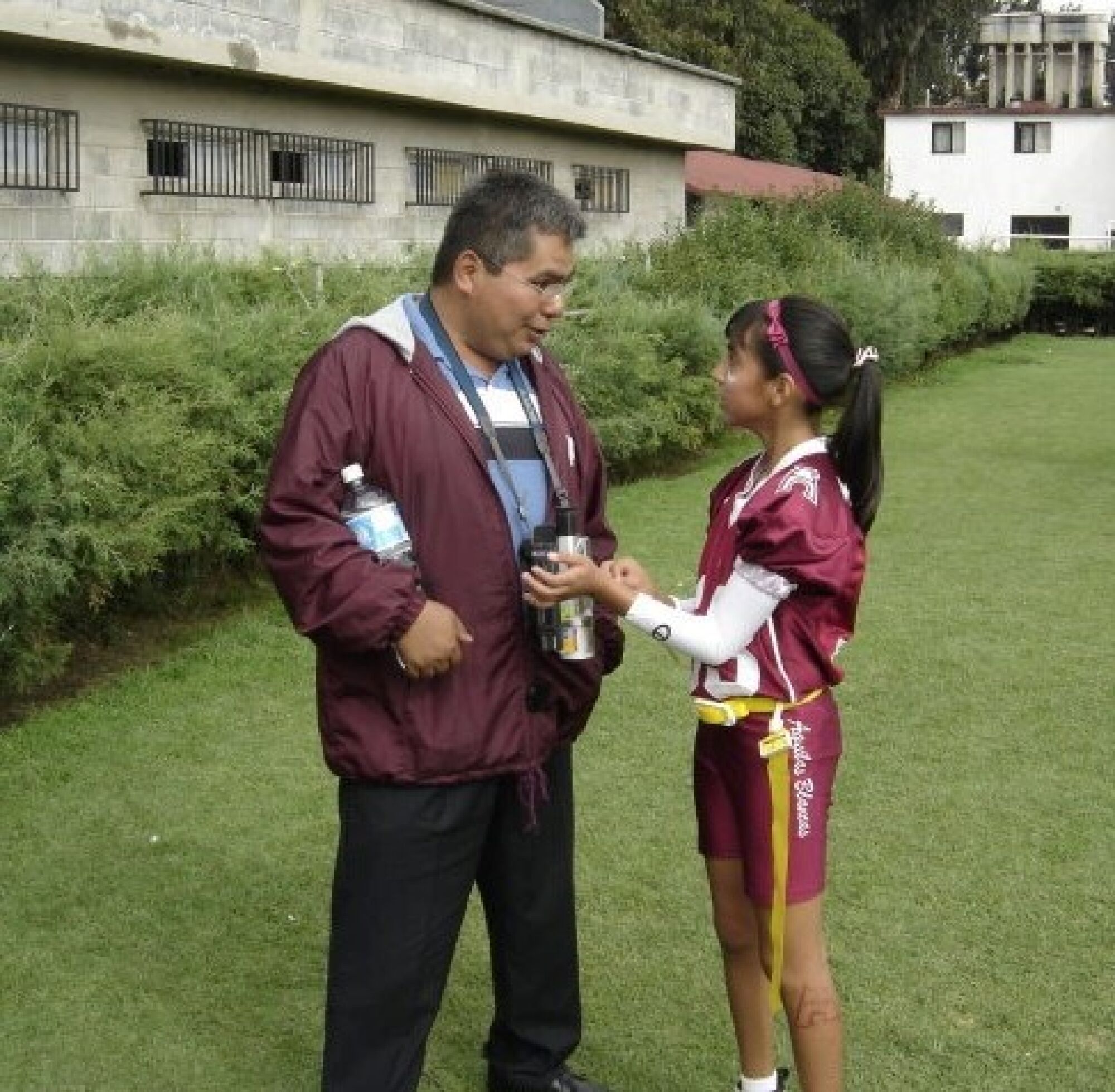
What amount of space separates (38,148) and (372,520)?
1121 centimetres

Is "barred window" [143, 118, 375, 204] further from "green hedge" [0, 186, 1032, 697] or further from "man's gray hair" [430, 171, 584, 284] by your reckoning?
"man's gray hair" [430, 171, 584, 284]

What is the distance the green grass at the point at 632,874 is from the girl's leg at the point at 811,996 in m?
0.61

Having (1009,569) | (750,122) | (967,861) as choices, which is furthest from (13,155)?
(750,122)

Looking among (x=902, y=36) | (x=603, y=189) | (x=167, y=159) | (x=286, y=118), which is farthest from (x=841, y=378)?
(x=902, y=36)

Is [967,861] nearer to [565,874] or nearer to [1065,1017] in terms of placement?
[1065,1017]

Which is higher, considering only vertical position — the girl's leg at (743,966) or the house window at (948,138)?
the house window at (948,138)

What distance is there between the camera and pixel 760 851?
311 cm

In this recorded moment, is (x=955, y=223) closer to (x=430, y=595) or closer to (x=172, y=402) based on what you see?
(x=172, y=402)

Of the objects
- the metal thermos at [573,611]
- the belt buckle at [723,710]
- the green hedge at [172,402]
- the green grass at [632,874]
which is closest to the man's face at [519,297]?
the metal thermos at [573,611]

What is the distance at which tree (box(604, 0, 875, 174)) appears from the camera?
37.1 meters

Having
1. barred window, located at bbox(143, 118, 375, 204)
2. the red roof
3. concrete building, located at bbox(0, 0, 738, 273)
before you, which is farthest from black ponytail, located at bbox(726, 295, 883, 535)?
the red roof

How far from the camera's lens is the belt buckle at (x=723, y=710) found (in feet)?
10.2

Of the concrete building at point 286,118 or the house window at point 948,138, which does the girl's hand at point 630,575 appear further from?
the house window at point 948,138

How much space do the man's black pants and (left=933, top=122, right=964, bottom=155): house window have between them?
4848 cm
